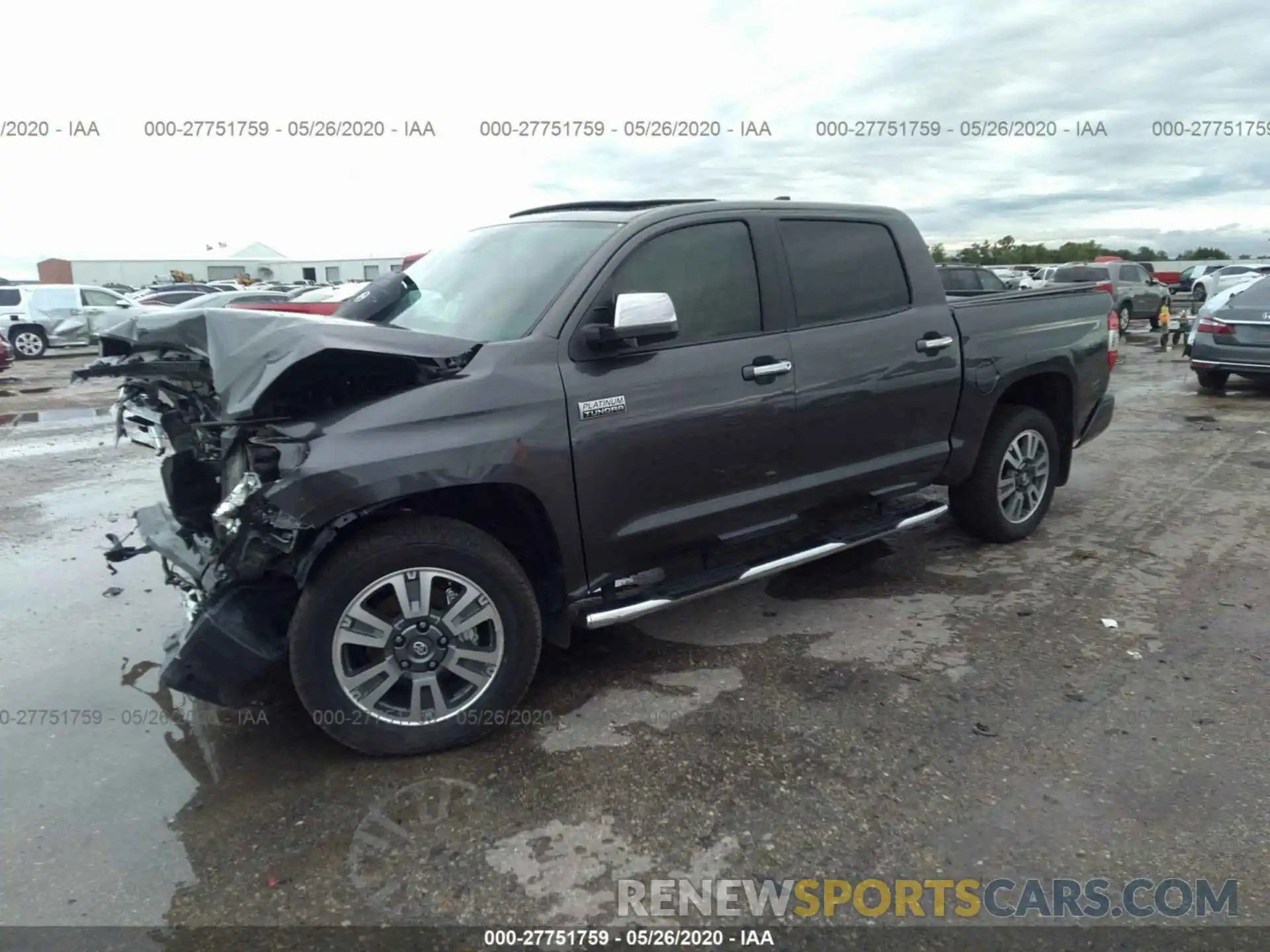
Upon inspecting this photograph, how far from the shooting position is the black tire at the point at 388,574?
3.08 meters

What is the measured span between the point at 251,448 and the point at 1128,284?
25.1 metres

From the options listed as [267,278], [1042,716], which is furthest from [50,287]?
[267,278]

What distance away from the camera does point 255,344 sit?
10.1ft

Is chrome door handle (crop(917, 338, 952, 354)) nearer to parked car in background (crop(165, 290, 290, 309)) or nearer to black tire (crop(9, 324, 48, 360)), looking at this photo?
parked car in background (crop(165, 290, 290, 309))

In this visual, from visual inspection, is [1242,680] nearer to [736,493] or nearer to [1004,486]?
[1004,486]

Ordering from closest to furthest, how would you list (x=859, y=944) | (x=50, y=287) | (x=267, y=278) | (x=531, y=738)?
1. (x=859, y=944)
2. (x=531, y=738)
3. (x=50, y=287)
4. (x=267, y=278)

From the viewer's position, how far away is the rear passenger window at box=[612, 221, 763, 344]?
3818mm

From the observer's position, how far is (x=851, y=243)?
15.1 feet

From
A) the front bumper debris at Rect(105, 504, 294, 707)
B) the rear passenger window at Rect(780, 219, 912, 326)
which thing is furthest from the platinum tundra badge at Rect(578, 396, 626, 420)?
the front bumper debris at Rect(105, 504, 294, 707)

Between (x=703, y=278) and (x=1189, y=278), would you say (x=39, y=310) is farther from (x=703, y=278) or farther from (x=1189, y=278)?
(x=1189, y=278)

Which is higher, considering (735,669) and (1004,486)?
(1004,486)

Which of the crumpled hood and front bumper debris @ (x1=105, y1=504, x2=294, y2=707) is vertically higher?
the crumpled hood

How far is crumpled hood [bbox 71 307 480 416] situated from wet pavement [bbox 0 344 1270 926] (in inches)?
54.2

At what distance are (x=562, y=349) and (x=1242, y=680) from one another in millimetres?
3169
